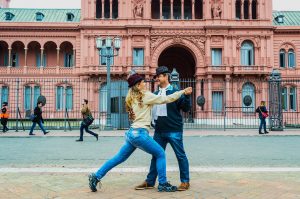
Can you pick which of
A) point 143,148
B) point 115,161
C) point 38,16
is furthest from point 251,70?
point 115,161

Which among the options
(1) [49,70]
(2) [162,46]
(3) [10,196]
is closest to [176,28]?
(2) [162,46]

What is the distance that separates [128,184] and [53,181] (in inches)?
55.0

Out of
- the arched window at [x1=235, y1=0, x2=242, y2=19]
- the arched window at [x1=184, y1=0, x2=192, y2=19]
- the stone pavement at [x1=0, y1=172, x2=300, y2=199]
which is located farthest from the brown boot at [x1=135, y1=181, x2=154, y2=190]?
the arched window at [x1=235, y1=0, x2=242, y2=19]

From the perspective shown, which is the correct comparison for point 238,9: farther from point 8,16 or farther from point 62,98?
point 8,16

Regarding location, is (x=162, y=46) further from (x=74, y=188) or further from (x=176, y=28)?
(x=74, y=188)

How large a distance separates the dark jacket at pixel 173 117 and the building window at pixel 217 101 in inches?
1165

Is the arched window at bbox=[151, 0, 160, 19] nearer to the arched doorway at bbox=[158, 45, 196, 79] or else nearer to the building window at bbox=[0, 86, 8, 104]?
the arched doorway at bbox=[158, 45, 196, 79]

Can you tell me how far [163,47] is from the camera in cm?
3588

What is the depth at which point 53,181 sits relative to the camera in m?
5.93

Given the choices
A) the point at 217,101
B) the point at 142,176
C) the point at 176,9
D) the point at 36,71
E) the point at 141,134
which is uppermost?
the point at 176,9

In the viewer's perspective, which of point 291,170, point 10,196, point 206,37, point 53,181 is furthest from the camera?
point 206,37

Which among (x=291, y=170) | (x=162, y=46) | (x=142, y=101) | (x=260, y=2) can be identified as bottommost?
(x=291, y=170)

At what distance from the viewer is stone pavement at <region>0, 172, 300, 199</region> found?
4.91 m

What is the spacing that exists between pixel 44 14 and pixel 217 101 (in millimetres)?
24393
